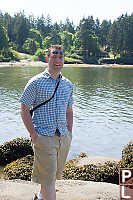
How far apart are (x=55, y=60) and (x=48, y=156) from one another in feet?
4.71

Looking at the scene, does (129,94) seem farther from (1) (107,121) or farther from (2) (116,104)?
(1) (107,121)

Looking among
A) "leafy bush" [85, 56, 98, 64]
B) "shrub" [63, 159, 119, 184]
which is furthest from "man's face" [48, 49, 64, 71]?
"leafy bush" [85, 56, 98, 64]

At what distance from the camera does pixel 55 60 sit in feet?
14.6

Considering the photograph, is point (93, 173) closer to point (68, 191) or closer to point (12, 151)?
point (68, 191)

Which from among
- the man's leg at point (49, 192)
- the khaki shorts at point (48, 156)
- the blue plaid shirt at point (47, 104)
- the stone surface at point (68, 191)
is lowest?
the stone surface at point (68, 191)

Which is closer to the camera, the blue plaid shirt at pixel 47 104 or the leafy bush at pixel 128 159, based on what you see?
the blue plaid shirt at pixel 47 104

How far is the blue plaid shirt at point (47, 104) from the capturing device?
13.8ft

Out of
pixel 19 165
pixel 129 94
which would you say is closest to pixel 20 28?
pixel 129 94

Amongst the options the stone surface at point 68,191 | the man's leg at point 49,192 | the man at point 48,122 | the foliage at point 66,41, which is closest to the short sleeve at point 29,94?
the man at point 48,122

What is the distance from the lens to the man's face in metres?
4.43

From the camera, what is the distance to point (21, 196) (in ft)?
16.4

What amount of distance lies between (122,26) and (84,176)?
97.9 metres

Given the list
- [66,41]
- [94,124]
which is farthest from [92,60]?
[94,124]

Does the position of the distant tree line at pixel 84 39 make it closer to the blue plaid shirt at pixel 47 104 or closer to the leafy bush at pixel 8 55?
the leafy bush at pixel 8 55
